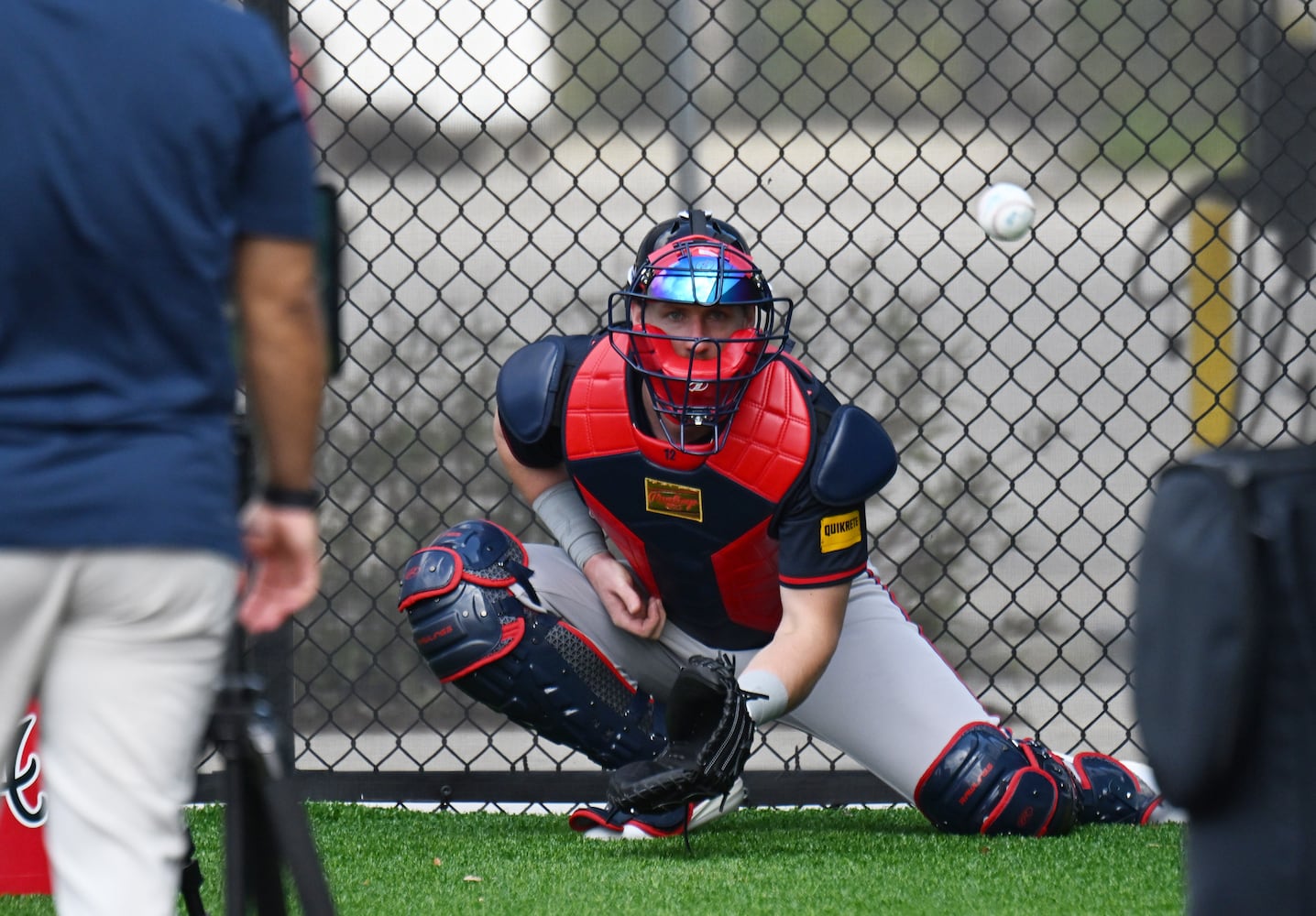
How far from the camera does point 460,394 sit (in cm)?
359

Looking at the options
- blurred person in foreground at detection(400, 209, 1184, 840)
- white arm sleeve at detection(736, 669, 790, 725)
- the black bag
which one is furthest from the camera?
blurred person in foreground at detection(400, 209, 1184, 840)

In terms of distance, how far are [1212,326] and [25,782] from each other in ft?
8.92

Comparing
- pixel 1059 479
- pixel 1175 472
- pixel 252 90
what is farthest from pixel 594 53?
pixel 1175 472

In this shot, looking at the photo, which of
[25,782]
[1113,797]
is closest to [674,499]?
[1113,797]

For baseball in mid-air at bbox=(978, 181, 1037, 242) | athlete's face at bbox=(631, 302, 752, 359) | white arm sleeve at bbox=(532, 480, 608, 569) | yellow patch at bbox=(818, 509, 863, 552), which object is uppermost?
baseball in mid-air at bbox=(978, 181, 1037, 242)

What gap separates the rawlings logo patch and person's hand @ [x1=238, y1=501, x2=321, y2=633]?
156 cm

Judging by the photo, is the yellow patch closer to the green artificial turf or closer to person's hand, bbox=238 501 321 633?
the green artificial turf

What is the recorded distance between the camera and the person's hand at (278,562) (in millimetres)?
1494

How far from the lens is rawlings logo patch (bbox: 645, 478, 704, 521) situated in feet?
10.1

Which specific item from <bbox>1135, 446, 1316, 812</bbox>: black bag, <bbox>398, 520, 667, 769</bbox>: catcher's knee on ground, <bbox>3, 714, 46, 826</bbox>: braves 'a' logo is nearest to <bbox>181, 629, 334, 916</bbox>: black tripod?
<bbox>1135, 446, 1316, 812</bbox>: black bag

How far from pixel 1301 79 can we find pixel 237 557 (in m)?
3.05

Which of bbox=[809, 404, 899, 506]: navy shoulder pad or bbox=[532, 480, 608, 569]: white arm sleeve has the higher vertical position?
bbox=[809, 404, 899, 506]: navy shoulder pad

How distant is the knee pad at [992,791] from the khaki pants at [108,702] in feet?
6.76

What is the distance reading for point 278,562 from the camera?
1522 millimetres
